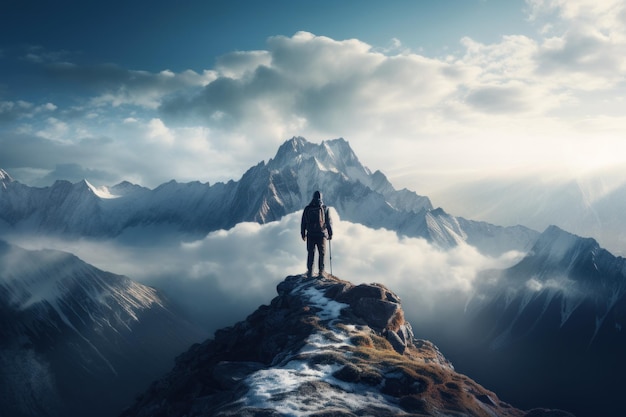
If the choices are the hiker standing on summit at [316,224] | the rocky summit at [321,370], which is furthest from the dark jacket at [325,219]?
the rocky summit at [321,370]

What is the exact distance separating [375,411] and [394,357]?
46.2ft

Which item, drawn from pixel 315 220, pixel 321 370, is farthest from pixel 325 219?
pixel 321 370

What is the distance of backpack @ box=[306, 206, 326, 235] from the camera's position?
66.0 m

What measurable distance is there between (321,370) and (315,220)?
1094 inches

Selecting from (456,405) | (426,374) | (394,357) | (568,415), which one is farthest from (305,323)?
(568,415)

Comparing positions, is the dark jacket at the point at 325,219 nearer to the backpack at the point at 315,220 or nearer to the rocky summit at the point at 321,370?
the backpack at the point at 315,220

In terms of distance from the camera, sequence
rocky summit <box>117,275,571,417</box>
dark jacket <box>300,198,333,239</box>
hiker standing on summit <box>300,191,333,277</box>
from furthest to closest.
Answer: dark jacket <box>300,198,333,239</box>
hiker standing on summit <box>300,191,333,277</box>
rocky summit <box>117,275,571,417</box>

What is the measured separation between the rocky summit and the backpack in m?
7.60

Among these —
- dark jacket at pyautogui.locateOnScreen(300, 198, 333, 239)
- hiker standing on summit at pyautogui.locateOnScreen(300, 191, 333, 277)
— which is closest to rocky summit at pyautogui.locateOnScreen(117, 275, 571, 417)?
hiker standing on summit at pyautogui.locateOnScreen(300, 191, 333, 277)

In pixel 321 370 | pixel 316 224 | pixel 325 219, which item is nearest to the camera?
pixel 321 370

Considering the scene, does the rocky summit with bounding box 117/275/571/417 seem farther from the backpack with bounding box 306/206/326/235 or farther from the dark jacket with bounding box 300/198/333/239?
the backpack with bounding box 306/206/326/235

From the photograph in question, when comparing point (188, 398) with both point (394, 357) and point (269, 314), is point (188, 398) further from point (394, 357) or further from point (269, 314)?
point (394, 357)

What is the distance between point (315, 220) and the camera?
66.0 m

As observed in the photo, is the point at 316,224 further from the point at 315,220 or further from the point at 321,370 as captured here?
the point at 321,370
